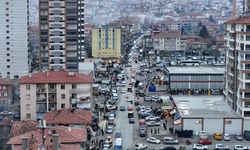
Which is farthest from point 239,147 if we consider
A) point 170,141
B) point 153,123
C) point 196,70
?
point 196,70

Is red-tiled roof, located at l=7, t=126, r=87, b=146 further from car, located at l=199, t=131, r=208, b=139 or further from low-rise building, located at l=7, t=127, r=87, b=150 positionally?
car, located at l=199, t=131, r=208, b=139

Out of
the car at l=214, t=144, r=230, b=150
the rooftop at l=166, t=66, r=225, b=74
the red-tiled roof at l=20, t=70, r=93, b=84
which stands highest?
the red-tiled roof at l=20, t=70, r=93, b=84

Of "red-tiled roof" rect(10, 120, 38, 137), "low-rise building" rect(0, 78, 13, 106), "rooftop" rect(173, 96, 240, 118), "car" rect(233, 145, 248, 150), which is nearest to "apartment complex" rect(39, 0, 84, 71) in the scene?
"low-rise building" rect(0, 78, 13, 106)

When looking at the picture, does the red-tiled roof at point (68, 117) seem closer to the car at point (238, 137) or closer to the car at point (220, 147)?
the car at point (220, 147)

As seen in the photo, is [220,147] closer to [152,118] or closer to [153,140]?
[153,140]

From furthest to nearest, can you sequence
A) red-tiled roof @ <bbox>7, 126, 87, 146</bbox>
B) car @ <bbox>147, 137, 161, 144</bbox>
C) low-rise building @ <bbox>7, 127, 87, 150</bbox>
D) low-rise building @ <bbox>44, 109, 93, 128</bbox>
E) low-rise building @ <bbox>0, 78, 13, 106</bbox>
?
low-rise building @ <bbox>0, 78, 13, 106</bbox> < car @ <bbox>147, 137, 161, 144</bbox> < low-rise building @ <bbox>44, 109, 93, 128</bbox> < red-tiled roof @ <bbox>7, 126, 87, 146</bbox> < low-rise building @ <bbox>7, 127, 87, 150</bbox>

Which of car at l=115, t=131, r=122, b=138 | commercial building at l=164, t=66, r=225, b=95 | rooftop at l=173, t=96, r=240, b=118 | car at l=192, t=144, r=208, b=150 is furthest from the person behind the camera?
commercial building at l=164, t=66, r=225, b=95

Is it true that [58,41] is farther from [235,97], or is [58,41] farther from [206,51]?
[206,51]

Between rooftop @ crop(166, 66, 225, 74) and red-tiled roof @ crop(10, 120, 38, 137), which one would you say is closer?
red-tiled roof @ crop(10, 120, 38, 137)
